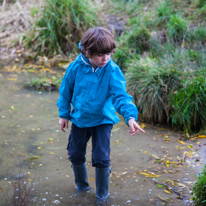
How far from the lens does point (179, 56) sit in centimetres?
512

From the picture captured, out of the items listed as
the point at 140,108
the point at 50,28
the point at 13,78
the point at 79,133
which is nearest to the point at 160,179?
the point at 79,133

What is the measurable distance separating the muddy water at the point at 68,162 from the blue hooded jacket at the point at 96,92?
803 mm

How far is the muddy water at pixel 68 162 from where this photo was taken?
281 cm

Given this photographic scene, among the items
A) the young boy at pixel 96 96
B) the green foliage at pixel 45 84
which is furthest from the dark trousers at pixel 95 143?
the green foliage at pixel 45 84

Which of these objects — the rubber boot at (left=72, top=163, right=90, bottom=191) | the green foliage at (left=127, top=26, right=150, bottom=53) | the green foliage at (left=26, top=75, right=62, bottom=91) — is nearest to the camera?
the rubber boot at (left=72, top=163, right=90, bottom=191)

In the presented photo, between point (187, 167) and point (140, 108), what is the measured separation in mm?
1525

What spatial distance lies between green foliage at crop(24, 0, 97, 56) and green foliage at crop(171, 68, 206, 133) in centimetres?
452

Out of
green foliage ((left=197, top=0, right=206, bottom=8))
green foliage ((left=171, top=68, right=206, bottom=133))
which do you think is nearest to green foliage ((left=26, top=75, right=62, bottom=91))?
green foliage ((left=171, top=68, right=206, bottom=133))

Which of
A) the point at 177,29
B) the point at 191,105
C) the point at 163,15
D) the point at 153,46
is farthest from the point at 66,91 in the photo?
the point at 163,15

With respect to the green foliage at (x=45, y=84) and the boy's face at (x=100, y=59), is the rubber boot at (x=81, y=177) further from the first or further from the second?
the green foliage at (x=45, y=84)

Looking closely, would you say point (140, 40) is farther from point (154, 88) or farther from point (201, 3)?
point (201, 3)

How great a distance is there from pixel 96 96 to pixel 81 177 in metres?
0.89

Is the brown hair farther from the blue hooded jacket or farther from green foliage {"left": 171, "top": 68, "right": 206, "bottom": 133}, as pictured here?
green foliage {"left": 171, "top": 68, "right": 206, "bottom": 133}

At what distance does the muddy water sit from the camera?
9.21 feet
